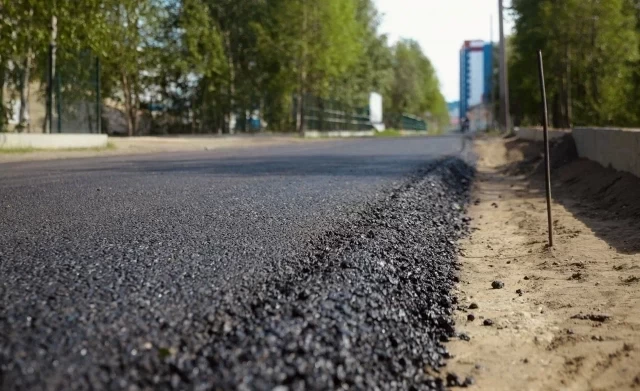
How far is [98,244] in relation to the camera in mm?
3988

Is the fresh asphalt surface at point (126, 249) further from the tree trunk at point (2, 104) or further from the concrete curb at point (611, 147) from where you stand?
the tree trunk at point (2, 104)

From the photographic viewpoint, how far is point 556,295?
460cm

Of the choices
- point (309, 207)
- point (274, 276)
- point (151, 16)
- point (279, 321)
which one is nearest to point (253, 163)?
point (309, 207)

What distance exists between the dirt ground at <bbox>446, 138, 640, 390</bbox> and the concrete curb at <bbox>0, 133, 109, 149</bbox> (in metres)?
11.0

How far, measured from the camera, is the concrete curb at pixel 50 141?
620 inches

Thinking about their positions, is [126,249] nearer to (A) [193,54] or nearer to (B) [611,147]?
(B) [611,147]

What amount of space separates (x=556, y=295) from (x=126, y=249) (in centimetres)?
267

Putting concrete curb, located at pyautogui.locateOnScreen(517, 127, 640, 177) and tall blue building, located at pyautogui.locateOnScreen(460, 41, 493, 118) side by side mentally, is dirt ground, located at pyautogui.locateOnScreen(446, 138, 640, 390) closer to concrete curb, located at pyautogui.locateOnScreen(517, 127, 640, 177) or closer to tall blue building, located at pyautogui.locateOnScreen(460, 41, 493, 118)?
concrete curb, located at pyautogui.locateOnScreen(517, 127, 640, 177)

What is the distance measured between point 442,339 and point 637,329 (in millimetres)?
1035

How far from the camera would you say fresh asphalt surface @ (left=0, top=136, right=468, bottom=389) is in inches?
90.7

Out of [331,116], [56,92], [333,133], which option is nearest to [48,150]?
[56,92]

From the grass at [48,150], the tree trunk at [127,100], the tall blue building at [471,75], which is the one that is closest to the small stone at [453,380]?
the grass at [48,150]

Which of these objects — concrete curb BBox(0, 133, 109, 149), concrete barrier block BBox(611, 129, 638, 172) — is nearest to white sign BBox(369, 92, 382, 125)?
concrete curb BBox(0, 133, 109, 149)

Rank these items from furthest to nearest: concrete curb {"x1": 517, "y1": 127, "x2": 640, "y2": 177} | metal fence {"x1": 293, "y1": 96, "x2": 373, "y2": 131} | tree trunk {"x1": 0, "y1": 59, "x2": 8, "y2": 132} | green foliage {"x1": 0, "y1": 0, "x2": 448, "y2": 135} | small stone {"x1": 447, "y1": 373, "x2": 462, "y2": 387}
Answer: metal fence {"x1": 293, "y1": 96, "x2": 373, "y2": 131}, green foliage {"x1": 0, "y1": 0, "x2": 448, "y2": 135}, tree trunk {"x1": 0, "y1": 59, "x2": 8, "y2": 132}, concrete curb {"x1": 517, "y1": 127, "x2": 640, "y2": 177}, small stone {"x1": 447, "y1": 373, "x2": 462, "y2": 387}
